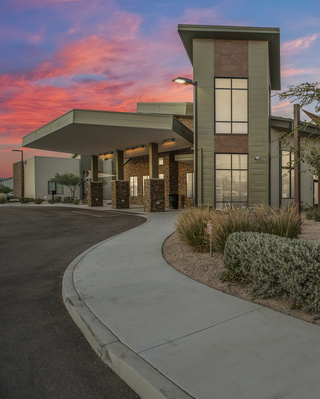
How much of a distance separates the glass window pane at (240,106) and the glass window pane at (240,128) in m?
0.26

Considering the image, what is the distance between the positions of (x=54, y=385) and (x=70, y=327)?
1.14 meters

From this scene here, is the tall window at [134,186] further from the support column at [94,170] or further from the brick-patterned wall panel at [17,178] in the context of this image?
the brick-patterned wall panel at [17,178]

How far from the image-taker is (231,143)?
739 inches

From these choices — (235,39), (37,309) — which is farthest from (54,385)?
(235,39)

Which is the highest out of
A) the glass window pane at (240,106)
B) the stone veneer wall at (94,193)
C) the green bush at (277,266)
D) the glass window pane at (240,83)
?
the glass window pane at (240,83)

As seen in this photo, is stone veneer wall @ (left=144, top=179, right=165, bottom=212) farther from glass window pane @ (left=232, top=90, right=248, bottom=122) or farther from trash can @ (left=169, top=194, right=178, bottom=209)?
glass window pane @ (left=232, top=90, right=248, bottom=122)

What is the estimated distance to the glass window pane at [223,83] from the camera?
18656mm

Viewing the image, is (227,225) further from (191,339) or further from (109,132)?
(109,132)

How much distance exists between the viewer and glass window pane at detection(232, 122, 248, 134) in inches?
742

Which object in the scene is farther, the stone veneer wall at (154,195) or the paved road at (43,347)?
the stone veneer wall at (154,195)

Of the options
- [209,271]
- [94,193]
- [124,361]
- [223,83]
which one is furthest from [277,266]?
[94,193]

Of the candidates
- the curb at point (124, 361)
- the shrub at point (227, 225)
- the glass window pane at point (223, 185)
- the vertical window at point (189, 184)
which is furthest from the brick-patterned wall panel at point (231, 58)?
the curb at point (124, 361)

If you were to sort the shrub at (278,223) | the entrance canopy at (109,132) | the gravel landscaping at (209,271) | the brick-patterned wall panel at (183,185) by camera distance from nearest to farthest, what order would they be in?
1. the gravel landscaping at (209,271)
2. the shrub at (278,223)
3. the entrance canopy at (109,132)
4. the brick-patterned wall panel at (183,185)

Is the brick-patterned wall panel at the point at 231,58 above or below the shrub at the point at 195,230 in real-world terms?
above
